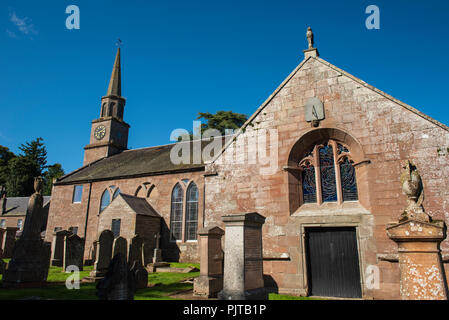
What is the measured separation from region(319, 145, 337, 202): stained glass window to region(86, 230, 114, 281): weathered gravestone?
33.5 feet

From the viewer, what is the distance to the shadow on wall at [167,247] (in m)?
22.0

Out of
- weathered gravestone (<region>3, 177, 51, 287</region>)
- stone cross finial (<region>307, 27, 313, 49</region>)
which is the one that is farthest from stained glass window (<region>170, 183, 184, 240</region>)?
stone cross finial (<region>307, 27, 313, 49</region>)

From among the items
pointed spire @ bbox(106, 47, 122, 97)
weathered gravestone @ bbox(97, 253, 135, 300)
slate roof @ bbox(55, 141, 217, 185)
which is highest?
pointed spire @ bbox(106, 47, 122, 97)

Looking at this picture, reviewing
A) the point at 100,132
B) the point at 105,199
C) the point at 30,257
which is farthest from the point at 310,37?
the point at 100,132

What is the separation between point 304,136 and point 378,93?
2.94 metres

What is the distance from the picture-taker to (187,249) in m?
21.8

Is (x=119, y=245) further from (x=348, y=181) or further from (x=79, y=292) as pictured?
(x=348, y=181)

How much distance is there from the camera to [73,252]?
1642cm

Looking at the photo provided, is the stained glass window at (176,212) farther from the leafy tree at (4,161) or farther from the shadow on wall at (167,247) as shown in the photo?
the leafy tree at (4,161)

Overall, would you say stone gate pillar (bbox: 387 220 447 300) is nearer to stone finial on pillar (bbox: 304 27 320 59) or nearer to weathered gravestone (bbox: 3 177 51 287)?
stone finial on pillar (bbox: 304 27 320 59)

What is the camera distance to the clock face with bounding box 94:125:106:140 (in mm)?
35438

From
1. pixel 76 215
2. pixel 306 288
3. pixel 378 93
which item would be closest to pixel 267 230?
pixel 306 288

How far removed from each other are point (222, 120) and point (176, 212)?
2053cm

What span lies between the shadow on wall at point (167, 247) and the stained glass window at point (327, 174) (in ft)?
47.2
